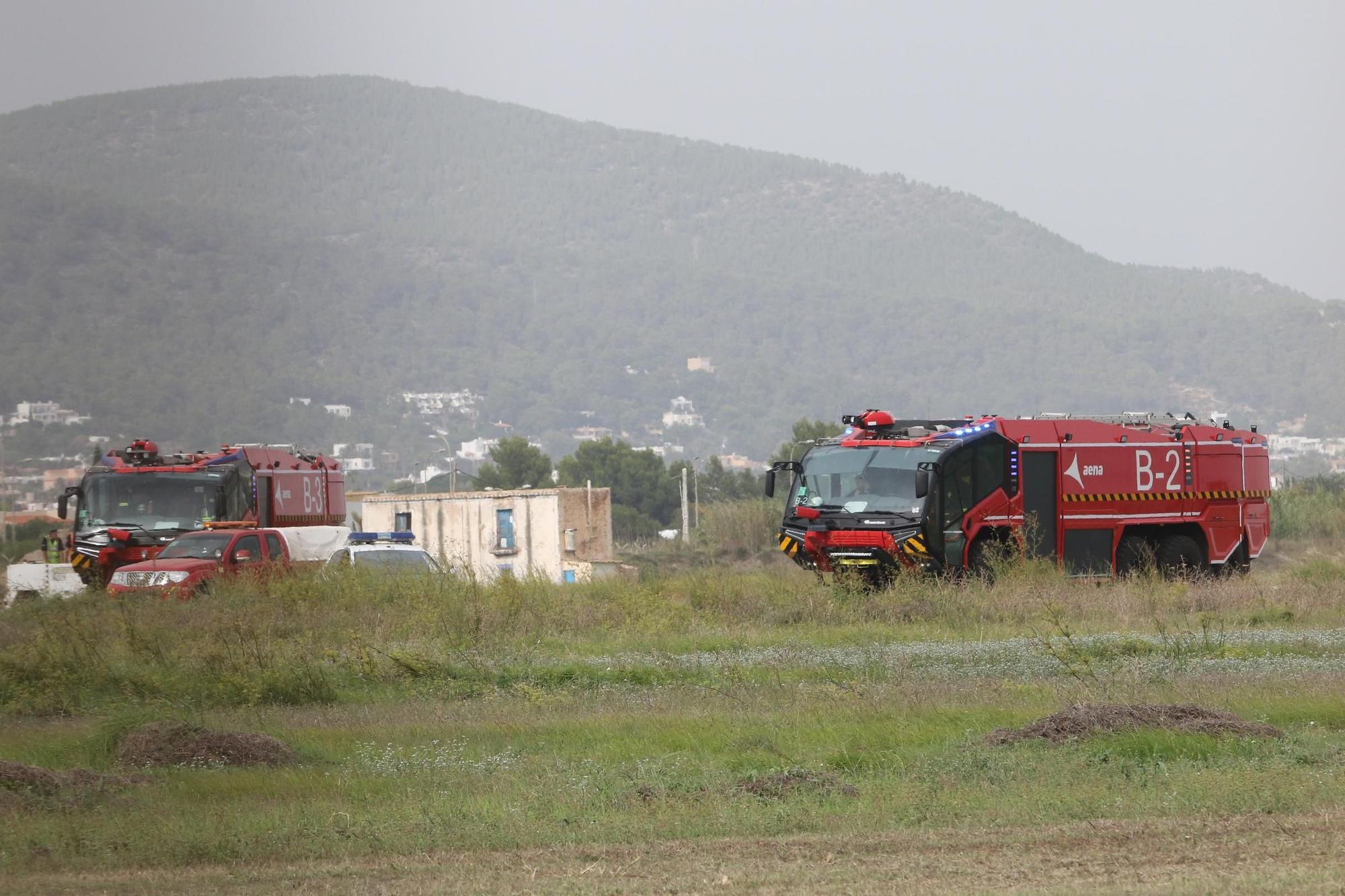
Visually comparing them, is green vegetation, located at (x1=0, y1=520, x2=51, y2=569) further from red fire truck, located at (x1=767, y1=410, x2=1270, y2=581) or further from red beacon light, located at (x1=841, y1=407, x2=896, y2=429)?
red fire truck, located at (x1=767, y1=410, x2=1270, y2=581)

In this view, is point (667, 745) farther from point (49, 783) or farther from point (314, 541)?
point (314, 541)

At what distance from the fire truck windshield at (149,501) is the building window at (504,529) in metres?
27.3

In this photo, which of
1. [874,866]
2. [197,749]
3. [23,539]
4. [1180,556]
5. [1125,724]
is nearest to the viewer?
[874,866]

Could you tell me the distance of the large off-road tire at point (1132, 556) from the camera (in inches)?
1051

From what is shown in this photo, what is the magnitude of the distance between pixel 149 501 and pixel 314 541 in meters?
3.84

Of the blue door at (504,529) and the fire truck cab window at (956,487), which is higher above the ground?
the fire truck cab window at (956,487)

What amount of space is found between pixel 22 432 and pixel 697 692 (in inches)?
4898

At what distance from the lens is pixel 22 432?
127000 mm

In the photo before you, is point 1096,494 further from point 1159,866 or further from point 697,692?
point 1159,866

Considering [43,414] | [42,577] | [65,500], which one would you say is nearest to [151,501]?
[65,500]

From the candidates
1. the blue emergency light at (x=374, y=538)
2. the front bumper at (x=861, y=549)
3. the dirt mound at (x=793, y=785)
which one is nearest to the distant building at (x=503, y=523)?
the blue emergency light at (x=374, y=538)

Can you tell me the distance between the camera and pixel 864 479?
25.3m

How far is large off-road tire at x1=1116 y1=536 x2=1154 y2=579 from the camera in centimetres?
2670

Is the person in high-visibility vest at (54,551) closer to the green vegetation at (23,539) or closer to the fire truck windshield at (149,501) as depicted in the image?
the fire truck windshield at (149,501)
